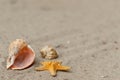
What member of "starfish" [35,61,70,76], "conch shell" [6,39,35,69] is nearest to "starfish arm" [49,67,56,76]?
"starfish" [35,61,70,76]

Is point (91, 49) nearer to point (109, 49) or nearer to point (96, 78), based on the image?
point (109, 49)

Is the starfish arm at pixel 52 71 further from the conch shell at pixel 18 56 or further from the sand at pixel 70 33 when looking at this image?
the conch shell at pixel 18 56

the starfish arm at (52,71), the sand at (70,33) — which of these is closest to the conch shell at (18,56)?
the sand at (70,33)

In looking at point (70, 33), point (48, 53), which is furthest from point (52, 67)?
point (70, 33)

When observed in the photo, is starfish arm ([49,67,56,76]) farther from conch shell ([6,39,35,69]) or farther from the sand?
conch shell ([6,39,35,69])

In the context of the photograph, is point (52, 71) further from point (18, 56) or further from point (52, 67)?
point (18, 56)

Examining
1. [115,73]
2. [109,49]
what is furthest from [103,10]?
[115,73]

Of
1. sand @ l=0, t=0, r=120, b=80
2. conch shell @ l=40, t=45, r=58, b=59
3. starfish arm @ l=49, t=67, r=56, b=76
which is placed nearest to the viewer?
starfish arm @ l=49, t=67, r=56, b=76
